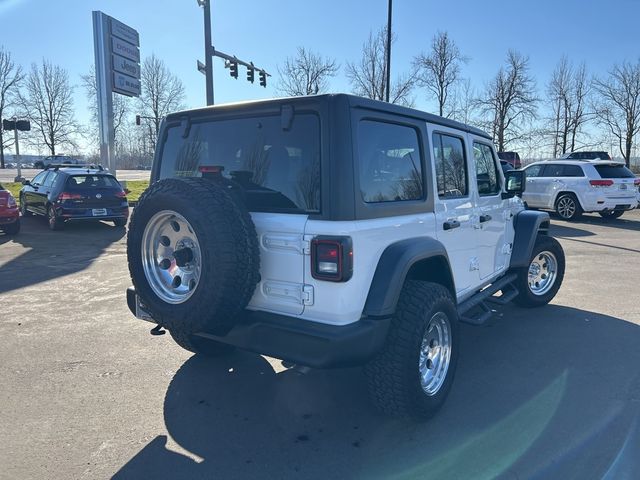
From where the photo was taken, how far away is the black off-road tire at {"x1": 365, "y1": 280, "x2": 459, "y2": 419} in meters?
2.94

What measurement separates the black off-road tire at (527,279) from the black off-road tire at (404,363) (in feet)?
9.32

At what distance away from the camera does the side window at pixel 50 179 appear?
1184 centimetres

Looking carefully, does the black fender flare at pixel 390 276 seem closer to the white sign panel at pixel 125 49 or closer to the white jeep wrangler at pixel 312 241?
the white jeep wrangler at pixel 312 241

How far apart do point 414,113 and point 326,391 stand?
6.99ft

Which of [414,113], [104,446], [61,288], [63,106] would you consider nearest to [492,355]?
[414,113]

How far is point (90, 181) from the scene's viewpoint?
11.5 meters

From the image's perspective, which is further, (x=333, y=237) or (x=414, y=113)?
(x=414, y=113)

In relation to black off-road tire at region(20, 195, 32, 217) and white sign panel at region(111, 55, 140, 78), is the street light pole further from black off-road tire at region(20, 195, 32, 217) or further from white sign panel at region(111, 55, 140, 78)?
black off-road tire at region(20, 195, 32, 217)

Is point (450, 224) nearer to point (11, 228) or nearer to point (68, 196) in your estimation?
point (68, 196)

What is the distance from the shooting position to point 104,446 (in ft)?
9.59

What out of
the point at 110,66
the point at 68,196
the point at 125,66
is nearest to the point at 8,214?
the point at 68,196

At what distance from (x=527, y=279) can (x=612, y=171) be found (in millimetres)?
10222

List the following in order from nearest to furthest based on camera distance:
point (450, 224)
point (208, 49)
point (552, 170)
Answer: point (450, 224) → point (552, 170) → point (208, 49)

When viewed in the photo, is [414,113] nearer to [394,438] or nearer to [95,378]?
[394,438]
